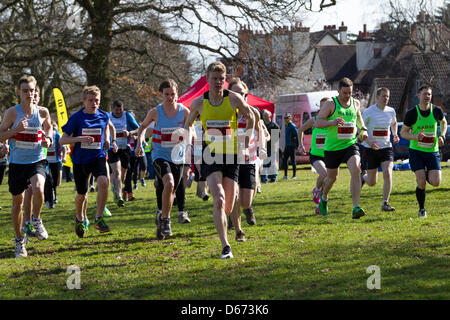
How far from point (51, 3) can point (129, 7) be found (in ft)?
8.50

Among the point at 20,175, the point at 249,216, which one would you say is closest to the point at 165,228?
the point at 249,216

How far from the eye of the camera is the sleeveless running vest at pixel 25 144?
8805 millimetres

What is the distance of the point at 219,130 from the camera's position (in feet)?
26.1

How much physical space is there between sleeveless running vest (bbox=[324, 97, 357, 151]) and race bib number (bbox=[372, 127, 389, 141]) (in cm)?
154

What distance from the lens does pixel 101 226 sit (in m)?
9.92

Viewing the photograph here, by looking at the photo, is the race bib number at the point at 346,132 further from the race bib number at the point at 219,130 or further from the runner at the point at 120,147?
the runner at the point at 120,147

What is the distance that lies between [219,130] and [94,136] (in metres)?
2.44

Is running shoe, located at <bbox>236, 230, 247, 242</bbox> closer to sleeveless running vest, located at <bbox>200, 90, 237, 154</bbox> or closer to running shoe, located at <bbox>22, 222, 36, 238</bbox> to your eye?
sleeveless running vest, located at <bbox>200, 90, 237, 154</bbox>

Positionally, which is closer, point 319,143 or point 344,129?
point 344,129

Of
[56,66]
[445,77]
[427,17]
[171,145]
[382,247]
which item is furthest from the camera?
[445,77]

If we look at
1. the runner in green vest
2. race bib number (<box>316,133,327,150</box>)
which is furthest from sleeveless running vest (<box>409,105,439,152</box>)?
race bib number (<box>316,133,327,150</box>)

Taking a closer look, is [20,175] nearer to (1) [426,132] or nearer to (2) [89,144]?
(2) [89,144]
